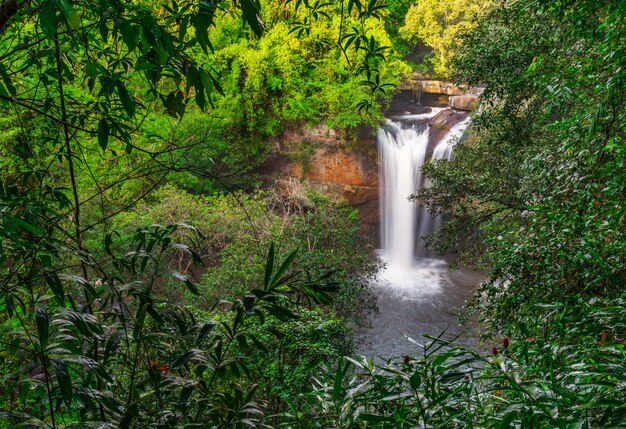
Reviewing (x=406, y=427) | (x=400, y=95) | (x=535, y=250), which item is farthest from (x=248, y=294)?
(x=400, y=95)

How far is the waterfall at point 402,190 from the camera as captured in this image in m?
15.5

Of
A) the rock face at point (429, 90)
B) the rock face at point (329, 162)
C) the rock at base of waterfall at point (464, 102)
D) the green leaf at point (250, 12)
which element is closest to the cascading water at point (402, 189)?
the rock face at point (329, 162)

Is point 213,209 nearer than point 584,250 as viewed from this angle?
No

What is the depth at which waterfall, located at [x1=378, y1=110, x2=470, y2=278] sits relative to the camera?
15469 mm

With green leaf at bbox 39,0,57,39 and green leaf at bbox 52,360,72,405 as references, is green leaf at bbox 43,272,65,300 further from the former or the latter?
green leaf at bbox 39,0,57,39

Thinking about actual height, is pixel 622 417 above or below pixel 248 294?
below

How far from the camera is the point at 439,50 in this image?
19.1 m

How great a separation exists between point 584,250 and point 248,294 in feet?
8.83

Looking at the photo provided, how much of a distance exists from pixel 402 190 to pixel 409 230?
142cm

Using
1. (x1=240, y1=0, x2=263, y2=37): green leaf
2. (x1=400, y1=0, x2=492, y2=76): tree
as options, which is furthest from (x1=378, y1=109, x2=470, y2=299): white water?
(x1=240, y1=0, x2=263, y2=37): green leaf

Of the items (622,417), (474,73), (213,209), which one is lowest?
(213,209)

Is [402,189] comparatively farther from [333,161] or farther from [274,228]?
[274,228]

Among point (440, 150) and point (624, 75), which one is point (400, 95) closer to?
point (440, 150)

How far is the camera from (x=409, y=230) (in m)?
16.1
